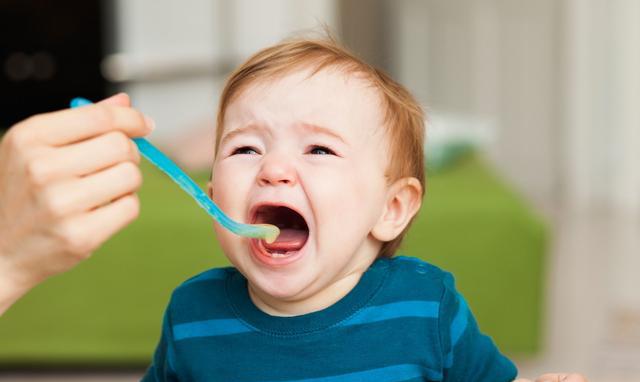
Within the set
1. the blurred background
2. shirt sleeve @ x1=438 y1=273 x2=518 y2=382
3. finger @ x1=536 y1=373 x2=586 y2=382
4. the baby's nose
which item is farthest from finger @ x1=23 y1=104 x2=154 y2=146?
the blurred background

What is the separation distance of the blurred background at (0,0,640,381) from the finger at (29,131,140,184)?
5.66 feet

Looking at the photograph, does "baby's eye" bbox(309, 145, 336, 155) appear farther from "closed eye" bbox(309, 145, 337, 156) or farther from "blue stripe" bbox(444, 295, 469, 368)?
"blue stripe" bbox(444, 295, 469, 368)

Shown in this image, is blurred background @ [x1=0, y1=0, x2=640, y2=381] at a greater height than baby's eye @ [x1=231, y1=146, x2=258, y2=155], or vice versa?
baby's eye @ [x1=231, y1=146, x2=258, y2=155]

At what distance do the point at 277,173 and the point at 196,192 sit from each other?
0.28 feet

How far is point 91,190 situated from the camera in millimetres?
940

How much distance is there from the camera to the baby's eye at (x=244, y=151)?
1.15m

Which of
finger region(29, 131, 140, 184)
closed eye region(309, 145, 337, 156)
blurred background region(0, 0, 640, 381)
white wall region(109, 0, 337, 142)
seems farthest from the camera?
white wall region(109, 0, 337, 142)

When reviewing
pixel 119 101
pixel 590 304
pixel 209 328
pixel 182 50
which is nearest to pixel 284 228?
pixel 209 328

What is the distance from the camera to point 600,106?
486cm

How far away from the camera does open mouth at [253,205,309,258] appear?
3.69ft

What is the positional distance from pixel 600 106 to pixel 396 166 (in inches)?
151

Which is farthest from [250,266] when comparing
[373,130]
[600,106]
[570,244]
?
[600,106]

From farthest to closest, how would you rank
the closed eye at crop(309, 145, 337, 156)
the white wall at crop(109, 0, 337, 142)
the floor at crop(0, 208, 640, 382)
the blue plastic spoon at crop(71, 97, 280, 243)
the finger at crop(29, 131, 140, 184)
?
the white wall at crop(109, 0, 337, 142)
the floor at crop(0, 208, 640, 382)
the closed eye at crop(309, 145, 337, 156)
the blue plastic spoon at crop(71, 97, 280, 243)
the finger at crop(29, 131, 140, 184)

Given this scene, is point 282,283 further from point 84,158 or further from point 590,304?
point 590,304
